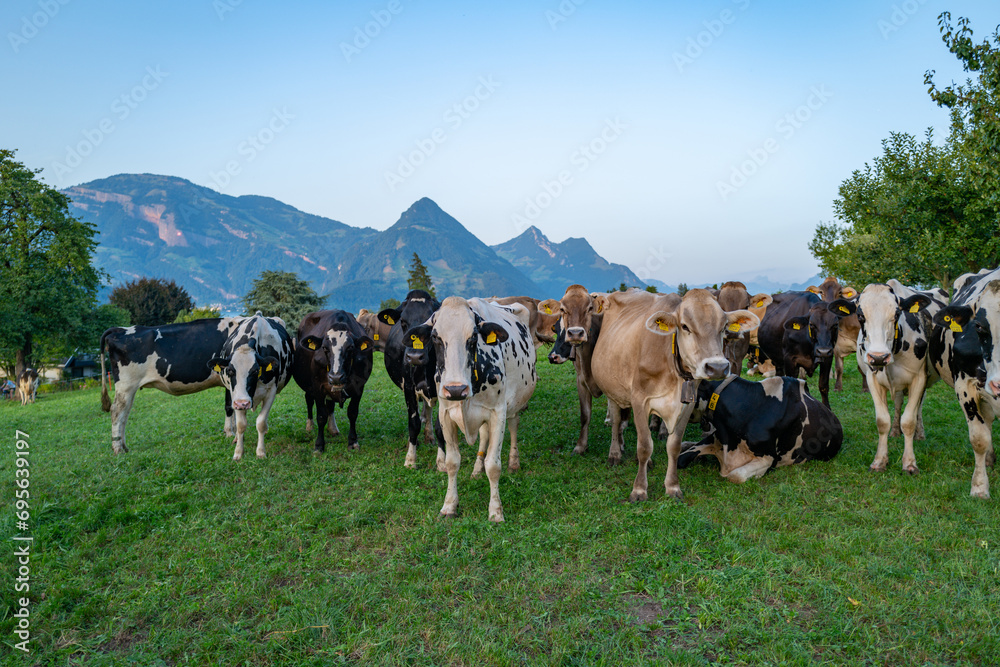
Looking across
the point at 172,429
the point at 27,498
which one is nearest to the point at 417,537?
the point at 27,498

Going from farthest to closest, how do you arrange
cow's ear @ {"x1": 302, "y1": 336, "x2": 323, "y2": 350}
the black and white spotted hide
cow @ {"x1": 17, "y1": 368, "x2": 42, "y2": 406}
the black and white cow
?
1. cow @ {"x1": 17, "y1": 368, "x2": 42, "y2": 406}
2. cow's ear @ {"x1": 302, "y1": 336, "x2": 323, "y2": 350}
3. the black and white spotted hide
4. the black and white cow

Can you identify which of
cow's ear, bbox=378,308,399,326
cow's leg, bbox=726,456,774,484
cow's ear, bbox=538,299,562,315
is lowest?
cow's leg, bbox=726,456,774,484

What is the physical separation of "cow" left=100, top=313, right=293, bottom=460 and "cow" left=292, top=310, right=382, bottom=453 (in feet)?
1.64

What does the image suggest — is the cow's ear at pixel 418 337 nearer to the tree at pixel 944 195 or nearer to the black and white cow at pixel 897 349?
the black and white cow at pixel 897 349

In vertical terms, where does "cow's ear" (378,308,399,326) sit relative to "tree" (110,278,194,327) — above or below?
below

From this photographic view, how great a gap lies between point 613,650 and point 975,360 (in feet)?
17.7

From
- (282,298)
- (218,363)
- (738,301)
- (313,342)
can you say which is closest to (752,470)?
(738,301)

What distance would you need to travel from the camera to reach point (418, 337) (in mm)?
6219

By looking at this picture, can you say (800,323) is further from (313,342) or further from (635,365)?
(313,342)

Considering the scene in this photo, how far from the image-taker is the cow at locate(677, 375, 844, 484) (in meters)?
6.91

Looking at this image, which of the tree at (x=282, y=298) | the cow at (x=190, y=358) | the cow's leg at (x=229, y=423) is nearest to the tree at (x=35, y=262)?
the tree at (x=282, y=298)

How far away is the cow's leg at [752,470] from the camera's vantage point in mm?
6766

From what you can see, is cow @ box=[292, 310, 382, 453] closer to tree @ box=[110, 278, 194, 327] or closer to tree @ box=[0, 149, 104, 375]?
tree @ box=[0, 149, 104, 375]

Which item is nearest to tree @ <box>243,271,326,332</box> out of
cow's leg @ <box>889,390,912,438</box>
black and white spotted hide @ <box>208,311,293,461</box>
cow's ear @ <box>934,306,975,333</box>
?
black and white spotted hide @ <box>208,311,293,461</box>
